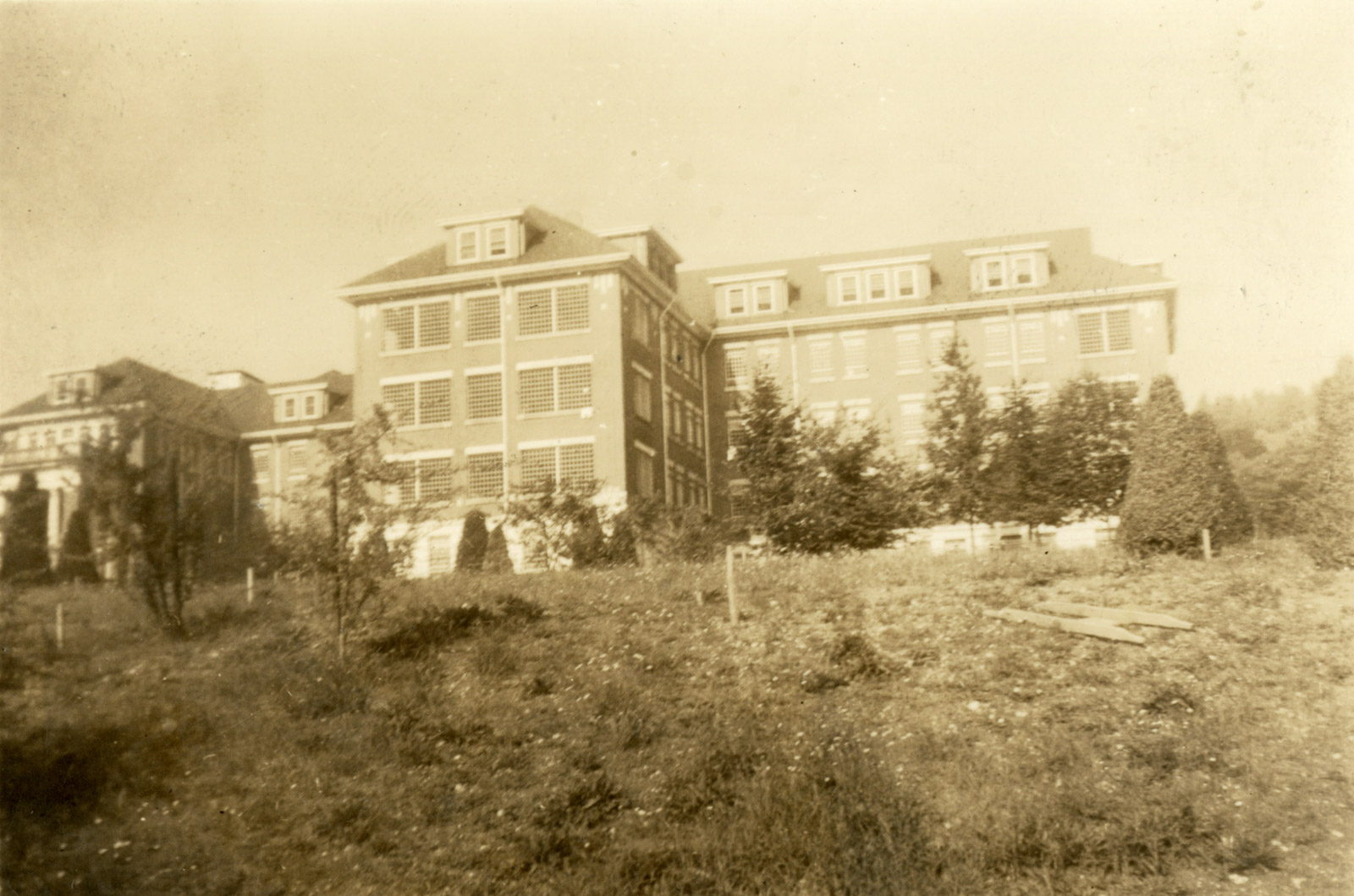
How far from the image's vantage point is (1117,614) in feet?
40.0

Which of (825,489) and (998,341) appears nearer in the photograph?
(825,489)

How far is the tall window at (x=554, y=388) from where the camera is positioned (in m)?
17.9

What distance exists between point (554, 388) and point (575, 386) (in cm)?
40

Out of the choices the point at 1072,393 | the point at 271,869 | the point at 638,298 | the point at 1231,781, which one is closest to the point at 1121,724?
the point at 1231,781

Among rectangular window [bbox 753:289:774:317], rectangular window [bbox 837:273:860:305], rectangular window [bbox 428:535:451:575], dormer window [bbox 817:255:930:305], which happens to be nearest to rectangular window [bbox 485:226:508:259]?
rectangular window [bbox 428:535:451:575]

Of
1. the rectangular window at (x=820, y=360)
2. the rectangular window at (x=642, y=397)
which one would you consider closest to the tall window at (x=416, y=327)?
the rectangular window at (x=642, y=397)

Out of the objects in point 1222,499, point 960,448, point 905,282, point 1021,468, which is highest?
point 905,282

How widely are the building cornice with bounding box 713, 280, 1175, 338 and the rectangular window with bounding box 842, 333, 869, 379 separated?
0.33 m

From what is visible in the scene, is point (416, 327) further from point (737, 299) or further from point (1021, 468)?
point (1021, 468)

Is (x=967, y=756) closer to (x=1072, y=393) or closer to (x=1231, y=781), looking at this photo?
(x=1231, y=781)

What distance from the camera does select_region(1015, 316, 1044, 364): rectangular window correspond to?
55.4ft

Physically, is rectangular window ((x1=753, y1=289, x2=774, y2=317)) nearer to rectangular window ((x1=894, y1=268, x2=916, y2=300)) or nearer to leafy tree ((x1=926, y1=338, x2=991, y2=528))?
rectangular window ((x1=894, y1=268, x2=916, y2=300))

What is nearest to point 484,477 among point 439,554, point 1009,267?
point 439,554

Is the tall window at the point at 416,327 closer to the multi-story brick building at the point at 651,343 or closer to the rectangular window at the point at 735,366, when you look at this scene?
the multi-story brick building at the point at 651,343
